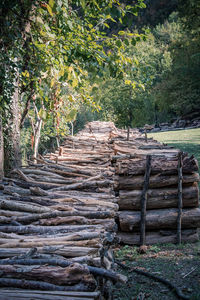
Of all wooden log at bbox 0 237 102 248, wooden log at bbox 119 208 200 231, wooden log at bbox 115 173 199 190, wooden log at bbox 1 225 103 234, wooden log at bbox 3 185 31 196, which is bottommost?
wooden log at bbox 119 208 200 231

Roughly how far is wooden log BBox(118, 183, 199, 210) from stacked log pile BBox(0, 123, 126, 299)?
8.04 ft

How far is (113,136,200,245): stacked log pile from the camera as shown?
21.8 ft

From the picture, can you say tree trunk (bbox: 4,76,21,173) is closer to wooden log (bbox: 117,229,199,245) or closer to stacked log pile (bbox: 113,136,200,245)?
stacked log pile (bbox: 113,136,200,245)

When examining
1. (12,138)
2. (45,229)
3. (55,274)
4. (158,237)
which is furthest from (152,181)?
(55,274)

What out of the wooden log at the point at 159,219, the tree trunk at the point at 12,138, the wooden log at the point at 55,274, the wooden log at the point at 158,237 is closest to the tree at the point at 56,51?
the tree trunk at the point at 12,138

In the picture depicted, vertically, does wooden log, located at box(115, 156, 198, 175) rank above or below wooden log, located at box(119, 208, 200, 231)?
above

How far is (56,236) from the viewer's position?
90.8 inches

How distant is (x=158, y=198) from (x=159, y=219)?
0.52m

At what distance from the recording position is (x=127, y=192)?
681 centimetres

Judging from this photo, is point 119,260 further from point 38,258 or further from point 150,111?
point 150,111

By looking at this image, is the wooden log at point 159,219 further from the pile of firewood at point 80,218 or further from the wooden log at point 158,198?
the wooden log at point 158,198

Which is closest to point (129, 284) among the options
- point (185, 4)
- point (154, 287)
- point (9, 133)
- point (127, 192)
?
point (154, 287)

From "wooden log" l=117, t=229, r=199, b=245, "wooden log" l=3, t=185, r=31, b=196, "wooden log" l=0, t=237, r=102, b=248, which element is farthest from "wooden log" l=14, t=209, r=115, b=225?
"wooden log" l=117, t=229, r=199, b=245

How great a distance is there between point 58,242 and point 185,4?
14.9 m
